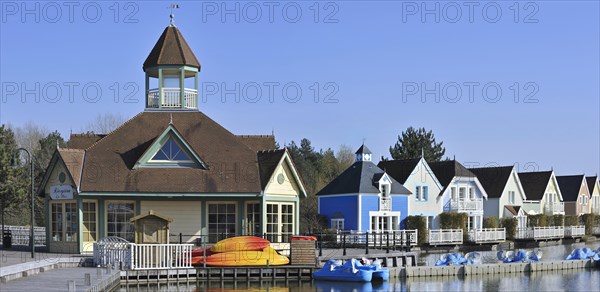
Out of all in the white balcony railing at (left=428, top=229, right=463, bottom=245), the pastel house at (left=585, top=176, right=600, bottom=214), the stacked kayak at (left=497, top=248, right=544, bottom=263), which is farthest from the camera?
the pastel house at (left=585, top=176, right=600, bottom=214)

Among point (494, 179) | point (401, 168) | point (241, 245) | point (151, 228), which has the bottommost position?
point (241, 245)

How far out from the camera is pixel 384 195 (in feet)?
198

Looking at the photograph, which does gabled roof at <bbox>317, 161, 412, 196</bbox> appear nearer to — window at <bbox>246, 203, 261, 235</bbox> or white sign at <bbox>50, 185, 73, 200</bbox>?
window at <bbox>246, 203, 261, 235</bbox>

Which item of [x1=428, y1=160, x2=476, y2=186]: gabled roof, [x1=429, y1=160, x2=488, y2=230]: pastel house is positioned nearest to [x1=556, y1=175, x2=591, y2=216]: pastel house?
[x1=429, y1=160, x2=488, y2=230]: pastel house

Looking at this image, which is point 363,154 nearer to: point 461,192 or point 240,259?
point 461,192

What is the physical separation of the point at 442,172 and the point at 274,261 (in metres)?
36.4

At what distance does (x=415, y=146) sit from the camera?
92875 millimetres

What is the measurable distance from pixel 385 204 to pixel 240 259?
89.6ft

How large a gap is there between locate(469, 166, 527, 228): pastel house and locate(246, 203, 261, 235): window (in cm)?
3557

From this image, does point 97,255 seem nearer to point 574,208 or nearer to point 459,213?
point 459,213

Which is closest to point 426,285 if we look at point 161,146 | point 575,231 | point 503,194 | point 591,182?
point 161,146

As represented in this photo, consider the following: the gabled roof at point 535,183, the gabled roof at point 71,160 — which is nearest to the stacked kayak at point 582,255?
the gabled roof at point 71,160

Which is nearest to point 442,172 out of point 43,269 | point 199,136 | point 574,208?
point 574,208

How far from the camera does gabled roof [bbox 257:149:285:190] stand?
39.5 meters
